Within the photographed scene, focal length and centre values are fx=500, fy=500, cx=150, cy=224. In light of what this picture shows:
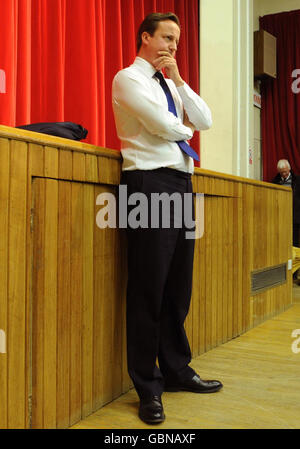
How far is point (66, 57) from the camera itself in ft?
8.45

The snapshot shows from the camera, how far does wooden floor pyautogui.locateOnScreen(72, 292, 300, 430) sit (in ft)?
4.69

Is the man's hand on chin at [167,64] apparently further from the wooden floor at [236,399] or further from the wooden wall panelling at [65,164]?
the wooden floor at [236,399]

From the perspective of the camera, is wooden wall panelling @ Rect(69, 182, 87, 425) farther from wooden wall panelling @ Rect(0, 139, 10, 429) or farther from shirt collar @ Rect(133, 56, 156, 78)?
shirt collar @ Rect(133, 56, 156, 78)

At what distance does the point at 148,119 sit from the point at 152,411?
84 cm

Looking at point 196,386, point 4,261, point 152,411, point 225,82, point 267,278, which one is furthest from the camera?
point 225,82

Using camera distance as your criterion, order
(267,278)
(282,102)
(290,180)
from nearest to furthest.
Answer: (267,278)
(290,180)
(282,102)

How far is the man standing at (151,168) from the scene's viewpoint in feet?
4.80

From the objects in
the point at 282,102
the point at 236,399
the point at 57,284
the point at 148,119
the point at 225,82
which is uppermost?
the point at 282,102

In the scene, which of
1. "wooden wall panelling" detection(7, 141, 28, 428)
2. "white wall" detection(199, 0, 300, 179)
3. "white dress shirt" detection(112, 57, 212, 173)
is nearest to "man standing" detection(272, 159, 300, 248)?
"white wall" detection(199, 0, 300, 179)

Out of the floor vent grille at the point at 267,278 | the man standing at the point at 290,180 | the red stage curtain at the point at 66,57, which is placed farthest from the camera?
the man standing at the point at 290,180

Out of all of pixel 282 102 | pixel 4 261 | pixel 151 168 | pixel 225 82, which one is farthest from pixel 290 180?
pixel 4 261

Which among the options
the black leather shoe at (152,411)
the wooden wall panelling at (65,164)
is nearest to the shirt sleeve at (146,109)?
the wooden wall panelling at (65,164)

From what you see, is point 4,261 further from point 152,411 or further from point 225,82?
point 225,82

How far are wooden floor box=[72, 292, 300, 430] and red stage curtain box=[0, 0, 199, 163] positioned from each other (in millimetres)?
1251
